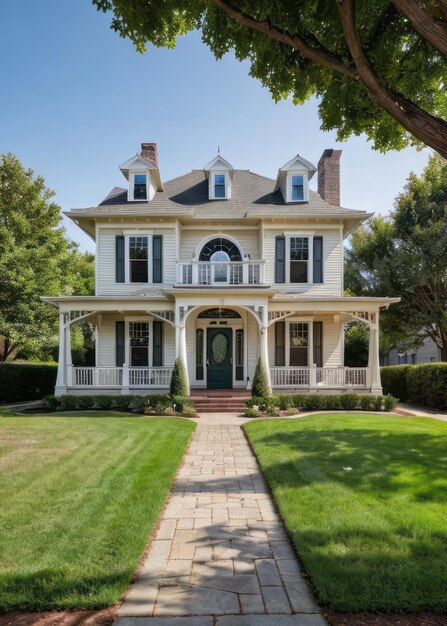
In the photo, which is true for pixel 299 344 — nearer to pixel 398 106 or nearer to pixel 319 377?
pixel 319 377

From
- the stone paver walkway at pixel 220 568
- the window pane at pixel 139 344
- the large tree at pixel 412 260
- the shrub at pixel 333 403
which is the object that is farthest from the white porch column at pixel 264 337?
the large tree at pixel 412 260

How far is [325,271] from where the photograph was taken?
17766mm

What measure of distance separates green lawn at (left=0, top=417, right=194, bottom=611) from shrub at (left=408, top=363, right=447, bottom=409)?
38.5ft

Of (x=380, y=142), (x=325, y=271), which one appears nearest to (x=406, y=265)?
(x=325, y=271)

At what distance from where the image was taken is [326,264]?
698 inches

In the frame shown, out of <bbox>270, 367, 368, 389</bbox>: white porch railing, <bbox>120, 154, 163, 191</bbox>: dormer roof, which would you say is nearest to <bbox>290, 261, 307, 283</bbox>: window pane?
<bbox>270, 367, 368, 389</bbox>: white porch railing

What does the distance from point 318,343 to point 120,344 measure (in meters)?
8.29

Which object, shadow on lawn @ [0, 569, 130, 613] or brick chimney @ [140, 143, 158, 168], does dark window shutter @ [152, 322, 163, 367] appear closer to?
brick chimney @ [140, 143, 158, 168]

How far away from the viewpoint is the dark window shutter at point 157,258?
57.5 ft

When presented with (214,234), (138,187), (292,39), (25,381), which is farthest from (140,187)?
(292,39)

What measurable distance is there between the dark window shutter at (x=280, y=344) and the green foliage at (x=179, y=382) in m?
4.47

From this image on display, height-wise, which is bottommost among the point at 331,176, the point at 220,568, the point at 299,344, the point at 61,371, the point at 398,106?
the point at 220,568

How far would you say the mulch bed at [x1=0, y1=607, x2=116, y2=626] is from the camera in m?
2.95

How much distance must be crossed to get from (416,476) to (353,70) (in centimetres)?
544
